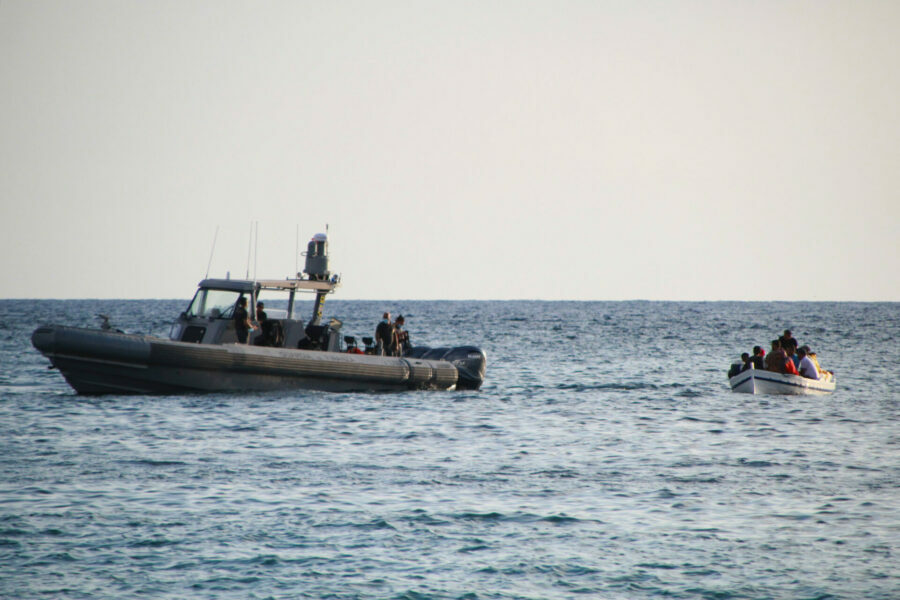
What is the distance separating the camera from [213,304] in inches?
819

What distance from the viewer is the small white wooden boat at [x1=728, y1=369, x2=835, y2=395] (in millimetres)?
23859

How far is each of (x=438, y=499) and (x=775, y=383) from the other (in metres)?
14.5

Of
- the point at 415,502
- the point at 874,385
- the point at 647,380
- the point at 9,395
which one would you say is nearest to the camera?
the point at 415,502

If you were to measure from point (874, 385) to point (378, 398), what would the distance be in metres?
Answer: 15.1

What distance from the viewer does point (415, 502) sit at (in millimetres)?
11758

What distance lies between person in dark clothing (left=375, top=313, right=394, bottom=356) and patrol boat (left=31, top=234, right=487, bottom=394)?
288 millimetres

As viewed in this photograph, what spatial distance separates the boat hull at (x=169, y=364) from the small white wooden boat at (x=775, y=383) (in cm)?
1022

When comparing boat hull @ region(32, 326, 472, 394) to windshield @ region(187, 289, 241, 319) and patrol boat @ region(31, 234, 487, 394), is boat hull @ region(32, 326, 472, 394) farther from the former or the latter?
windshield @ region(187, 289, 241, 319)

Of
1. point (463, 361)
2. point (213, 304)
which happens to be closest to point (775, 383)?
point (463, 361)

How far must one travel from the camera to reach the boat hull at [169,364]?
18.5 metres

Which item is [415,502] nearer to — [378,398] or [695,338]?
[378,398]

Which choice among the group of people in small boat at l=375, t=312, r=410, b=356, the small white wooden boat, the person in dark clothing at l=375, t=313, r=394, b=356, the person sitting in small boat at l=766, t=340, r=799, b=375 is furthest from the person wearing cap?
the person sitting in small boat at l=766, t=340, r=799, b=375

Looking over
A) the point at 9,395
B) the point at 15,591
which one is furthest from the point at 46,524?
the point at 9,395

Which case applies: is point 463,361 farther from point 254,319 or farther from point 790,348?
point 790,348
